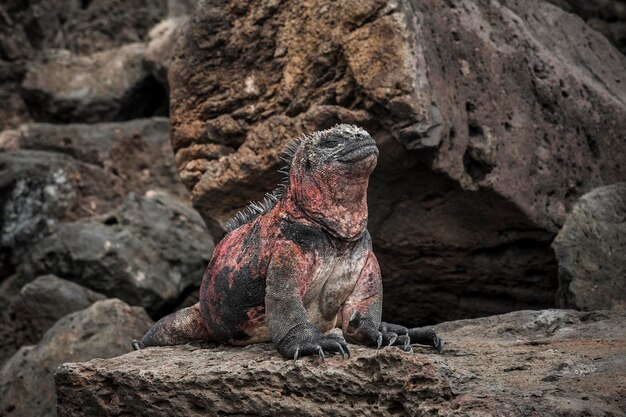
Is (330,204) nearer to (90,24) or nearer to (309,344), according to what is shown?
(309,344)

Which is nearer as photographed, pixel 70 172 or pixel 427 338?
pixel 427 338

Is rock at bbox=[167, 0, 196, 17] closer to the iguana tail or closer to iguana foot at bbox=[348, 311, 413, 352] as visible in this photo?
the iguana tail

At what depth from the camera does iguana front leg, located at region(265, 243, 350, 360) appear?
5.15 meters

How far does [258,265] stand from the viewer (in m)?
5.63

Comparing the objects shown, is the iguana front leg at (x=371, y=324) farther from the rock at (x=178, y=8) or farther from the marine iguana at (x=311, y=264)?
the rock at (x=178, y=8)

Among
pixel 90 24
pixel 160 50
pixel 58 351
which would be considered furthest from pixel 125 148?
pixel 58 351

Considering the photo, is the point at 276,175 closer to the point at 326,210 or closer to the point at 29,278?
the point at 326,210

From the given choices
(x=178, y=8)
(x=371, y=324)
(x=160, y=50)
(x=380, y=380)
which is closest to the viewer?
(x=380, y=380)

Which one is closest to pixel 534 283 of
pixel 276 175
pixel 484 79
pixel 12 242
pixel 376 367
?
pixel 484 79

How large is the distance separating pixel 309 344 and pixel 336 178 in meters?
0.83

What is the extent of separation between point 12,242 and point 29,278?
96cm

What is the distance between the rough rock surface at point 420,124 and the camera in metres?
7.07

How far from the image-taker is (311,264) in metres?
5.50

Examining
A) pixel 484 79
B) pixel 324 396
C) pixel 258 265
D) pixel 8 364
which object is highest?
pixel 484 79
